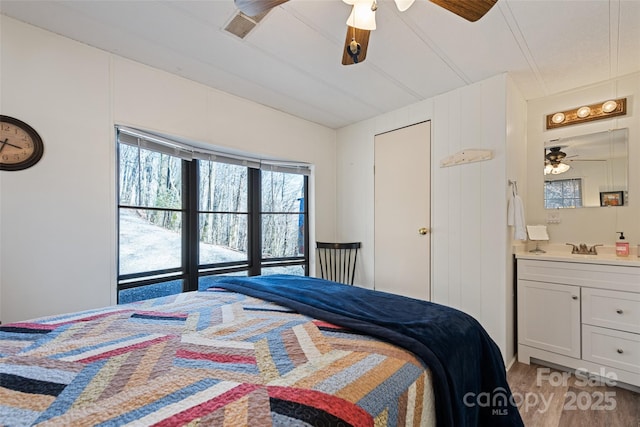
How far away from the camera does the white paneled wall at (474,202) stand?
2.32 meters

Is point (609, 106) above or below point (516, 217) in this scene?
above

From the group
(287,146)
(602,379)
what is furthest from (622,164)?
(287,146)

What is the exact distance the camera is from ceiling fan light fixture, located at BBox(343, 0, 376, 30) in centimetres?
135

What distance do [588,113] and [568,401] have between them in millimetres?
2390

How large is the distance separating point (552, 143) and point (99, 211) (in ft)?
12.9

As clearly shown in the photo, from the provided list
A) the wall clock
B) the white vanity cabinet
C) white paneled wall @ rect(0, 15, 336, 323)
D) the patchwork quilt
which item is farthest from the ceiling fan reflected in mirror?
the wall clock

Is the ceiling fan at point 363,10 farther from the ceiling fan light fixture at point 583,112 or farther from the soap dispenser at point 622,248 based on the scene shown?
the soap dispenser at point 622,248

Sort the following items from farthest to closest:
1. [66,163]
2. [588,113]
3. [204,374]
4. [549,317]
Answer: [588,113] < [549,317] < [66,163] < [204,374]

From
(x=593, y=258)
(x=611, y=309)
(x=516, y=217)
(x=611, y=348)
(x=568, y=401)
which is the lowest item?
(x=568, y=401)

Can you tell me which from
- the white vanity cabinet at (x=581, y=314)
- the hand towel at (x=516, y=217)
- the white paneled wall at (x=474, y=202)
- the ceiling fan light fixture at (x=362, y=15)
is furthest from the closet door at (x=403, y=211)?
the ceiling fan light fixture at (x=362, y=15)

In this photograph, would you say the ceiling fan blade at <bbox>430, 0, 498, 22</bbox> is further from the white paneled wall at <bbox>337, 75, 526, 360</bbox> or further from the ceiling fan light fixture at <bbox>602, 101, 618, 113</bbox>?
the ceiling fan light fixture at <bbox>602, 101, 618, 113</bbox>

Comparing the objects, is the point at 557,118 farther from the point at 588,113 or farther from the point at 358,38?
the point at 358,38

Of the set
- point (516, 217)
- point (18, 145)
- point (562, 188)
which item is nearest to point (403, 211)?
point (516, 217)

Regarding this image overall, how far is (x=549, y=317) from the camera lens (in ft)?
7.52
